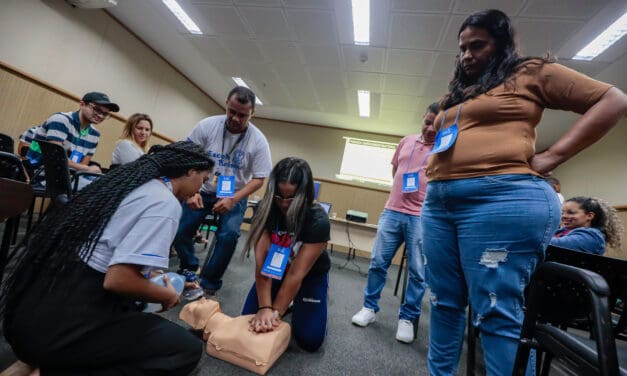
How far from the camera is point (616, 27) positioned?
8.49 ft

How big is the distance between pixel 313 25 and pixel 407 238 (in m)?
2.67

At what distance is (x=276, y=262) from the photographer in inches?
51.1

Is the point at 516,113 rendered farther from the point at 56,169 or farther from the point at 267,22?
the point at 267,22

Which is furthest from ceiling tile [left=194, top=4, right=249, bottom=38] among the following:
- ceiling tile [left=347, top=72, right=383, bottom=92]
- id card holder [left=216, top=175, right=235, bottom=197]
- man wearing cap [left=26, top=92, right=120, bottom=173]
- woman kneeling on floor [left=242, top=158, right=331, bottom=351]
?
woman kneeling on floor [left=242, top=158, right=331, bottom=351]

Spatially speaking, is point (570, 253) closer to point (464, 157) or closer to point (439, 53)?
point (464, 157)

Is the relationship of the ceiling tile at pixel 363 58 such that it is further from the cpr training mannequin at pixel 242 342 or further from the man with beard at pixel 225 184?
the cpr training mannequin at pixel 242 342

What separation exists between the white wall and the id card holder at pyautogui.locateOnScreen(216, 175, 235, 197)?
122 inches

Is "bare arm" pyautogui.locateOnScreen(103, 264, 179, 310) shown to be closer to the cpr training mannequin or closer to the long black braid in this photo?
the long black braid

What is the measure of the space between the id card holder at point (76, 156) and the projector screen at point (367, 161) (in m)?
4.91

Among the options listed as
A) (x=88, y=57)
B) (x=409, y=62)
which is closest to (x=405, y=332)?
(x=409, y=62)

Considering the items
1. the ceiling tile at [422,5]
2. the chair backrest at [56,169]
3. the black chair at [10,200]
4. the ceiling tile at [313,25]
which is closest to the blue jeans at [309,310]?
the black chair at [10,200]

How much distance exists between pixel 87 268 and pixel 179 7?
3638 mm

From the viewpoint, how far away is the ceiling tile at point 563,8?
7.74 ft

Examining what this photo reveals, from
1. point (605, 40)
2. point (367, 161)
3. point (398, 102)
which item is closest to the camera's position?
point (605, 40)
